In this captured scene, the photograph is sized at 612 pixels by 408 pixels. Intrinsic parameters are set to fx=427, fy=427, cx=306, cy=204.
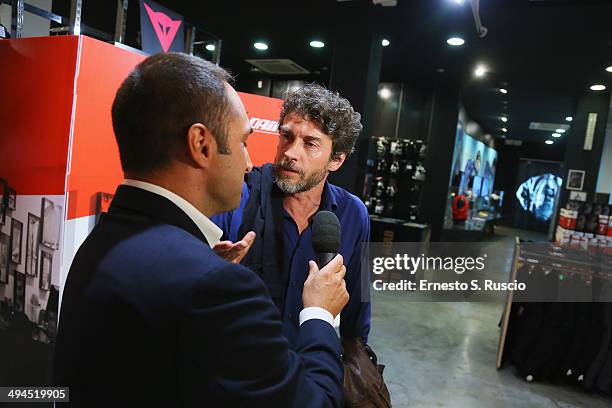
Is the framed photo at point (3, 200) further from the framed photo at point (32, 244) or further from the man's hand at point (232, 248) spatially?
the man's hand at point (232, 248)

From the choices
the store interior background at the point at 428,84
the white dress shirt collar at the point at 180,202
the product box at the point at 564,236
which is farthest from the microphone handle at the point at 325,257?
the product box at the point at 564,236

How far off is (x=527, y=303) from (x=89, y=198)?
3594mm

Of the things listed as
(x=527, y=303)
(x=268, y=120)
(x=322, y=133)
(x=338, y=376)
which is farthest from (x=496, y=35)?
(x=338, y=376)

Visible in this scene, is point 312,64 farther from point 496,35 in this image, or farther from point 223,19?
point 496,35

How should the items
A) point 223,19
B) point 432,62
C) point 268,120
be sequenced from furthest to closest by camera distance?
point 432,62, point 223,19, point 268,120

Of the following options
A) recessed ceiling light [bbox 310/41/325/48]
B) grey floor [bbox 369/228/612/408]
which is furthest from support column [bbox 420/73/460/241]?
grey floor [bbox 369/228/612/408]

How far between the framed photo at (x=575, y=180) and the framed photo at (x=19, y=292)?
7.17m

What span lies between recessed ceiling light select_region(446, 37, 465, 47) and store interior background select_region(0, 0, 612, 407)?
0.09 m

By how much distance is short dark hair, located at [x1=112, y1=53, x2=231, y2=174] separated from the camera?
2.46 feet

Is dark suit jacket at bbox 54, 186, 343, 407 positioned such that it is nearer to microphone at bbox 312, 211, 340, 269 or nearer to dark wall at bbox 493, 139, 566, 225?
microphone at bbox 312, 211, 340, 269

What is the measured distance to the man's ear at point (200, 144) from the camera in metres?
0.76

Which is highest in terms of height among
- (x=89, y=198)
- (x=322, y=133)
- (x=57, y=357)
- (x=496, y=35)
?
(x=496, y=35)

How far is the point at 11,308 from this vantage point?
214 cm

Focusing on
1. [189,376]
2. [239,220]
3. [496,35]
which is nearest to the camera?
[189,376]
